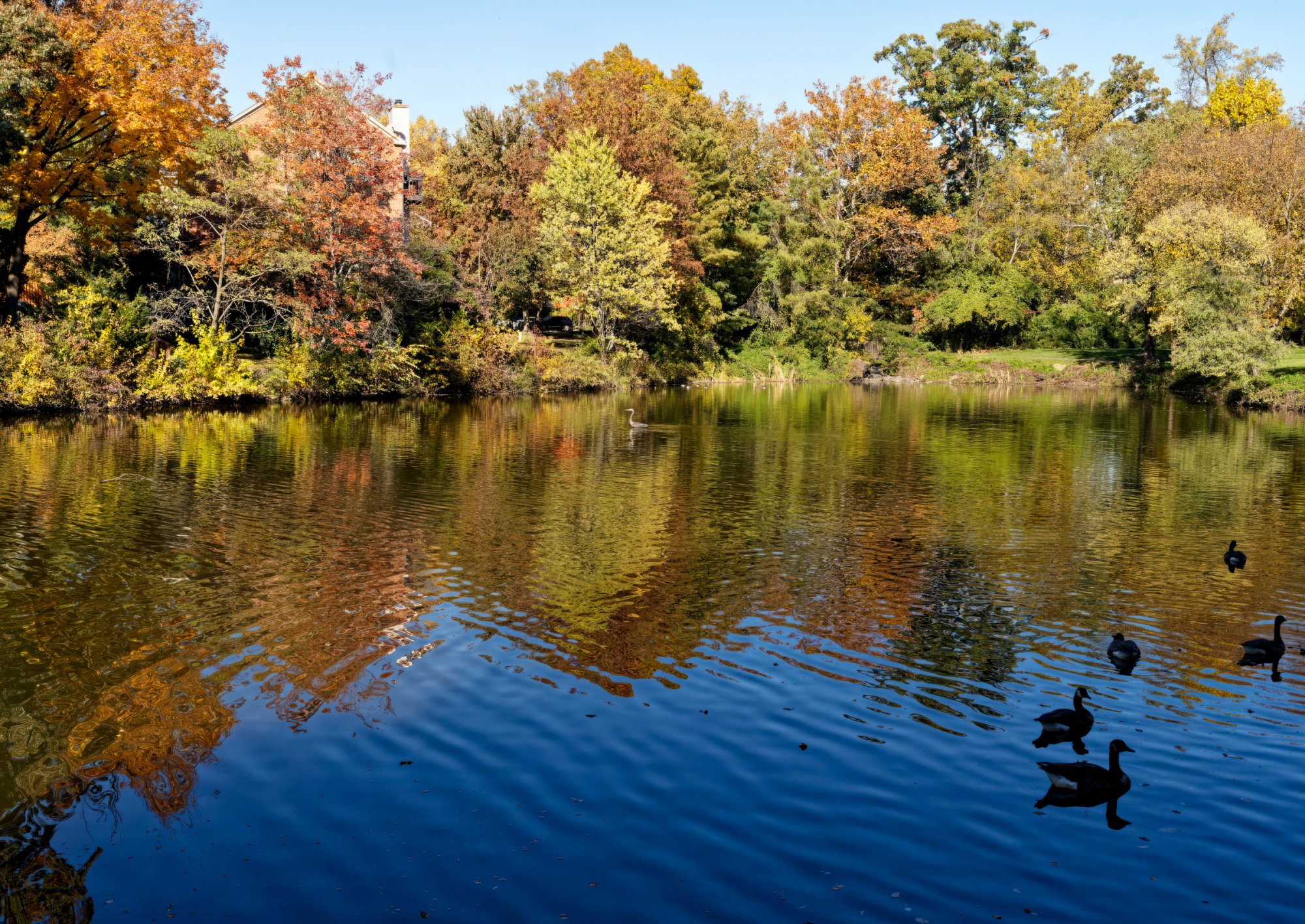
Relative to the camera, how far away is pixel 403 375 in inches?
1965

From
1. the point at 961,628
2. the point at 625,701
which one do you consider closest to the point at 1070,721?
the point at 961,628

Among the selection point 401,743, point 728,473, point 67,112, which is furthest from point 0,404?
point 401,743

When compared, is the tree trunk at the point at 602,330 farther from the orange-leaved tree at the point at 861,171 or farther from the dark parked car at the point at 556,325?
the orange-leaved tree at the point at 861,171

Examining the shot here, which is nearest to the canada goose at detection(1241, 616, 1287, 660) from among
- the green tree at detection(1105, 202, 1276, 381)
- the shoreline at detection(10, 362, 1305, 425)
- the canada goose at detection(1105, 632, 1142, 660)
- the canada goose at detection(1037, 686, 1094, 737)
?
the canada goose at detection(1105, 632, 1142, 660)

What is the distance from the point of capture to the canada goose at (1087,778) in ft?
28.9

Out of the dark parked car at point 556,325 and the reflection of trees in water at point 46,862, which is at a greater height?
the dark parked car at point 556,325

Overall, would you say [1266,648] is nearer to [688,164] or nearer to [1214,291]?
[1214,291]

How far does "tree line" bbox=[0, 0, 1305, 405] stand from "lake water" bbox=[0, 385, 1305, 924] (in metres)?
17.3

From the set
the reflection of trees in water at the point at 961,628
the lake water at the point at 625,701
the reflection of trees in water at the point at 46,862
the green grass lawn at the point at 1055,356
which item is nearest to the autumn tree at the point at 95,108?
the lake water at the point at 625,701

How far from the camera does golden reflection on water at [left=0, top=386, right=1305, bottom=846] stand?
1116 cm

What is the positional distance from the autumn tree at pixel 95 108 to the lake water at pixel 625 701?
1571 centimetres

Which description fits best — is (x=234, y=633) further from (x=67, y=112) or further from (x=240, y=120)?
(x=240, y=120)

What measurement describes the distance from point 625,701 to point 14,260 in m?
37.5

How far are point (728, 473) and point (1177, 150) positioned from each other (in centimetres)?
4960
